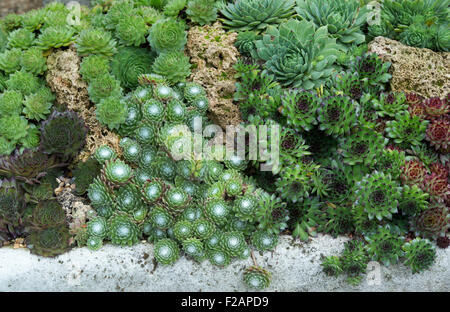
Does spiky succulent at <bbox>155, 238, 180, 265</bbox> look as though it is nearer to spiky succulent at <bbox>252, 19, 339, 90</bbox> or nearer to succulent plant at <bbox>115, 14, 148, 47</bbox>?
spiky succulent at <bbox>252, 19, 339, 90</bbox>

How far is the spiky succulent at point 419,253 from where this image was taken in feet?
7.38

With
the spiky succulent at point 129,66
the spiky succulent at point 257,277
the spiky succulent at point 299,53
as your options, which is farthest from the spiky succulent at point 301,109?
the spiky succulent at point 129,66

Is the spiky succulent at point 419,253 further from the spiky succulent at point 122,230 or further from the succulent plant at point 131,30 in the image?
the succulent plant at point 131,30

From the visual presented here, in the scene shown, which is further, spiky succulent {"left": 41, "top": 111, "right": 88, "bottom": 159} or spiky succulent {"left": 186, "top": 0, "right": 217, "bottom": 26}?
spiky succulent {"left": 186, "top": 0, "right": 217, "bottom": 26}

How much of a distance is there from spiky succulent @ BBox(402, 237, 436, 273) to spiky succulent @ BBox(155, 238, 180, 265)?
3.98 ft

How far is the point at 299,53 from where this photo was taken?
103 inches

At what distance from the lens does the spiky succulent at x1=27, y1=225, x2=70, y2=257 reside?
2326mm

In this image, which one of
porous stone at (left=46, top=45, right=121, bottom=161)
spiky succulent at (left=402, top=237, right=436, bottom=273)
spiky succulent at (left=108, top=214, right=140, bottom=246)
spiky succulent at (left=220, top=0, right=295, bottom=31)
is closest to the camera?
spiky succulent at (left=402, top=237, right=436, bottom=273)

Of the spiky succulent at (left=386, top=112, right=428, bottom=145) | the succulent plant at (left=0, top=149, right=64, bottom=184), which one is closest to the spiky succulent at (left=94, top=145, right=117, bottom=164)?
the succulent plant at (left=0, top=149, right=64, bottom=184)

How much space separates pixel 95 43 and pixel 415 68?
Result: 204cm

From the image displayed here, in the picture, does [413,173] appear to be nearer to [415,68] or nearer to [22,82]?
[415,68]

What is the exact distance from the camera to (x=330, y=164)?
254 centimetres

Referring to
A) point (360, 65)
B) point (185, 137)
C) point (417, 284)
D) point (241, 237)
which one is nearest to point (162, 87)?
point (185, 137)

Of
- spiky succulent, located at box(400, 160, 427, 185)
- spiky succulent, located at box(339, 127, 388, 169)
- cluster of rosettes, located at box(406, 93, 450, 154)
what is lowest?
spiky succulent, located at box(400, 160, 427, 185)
